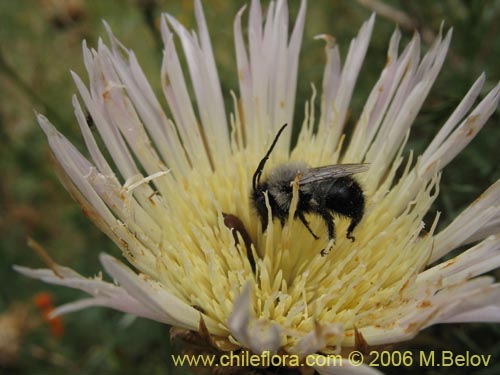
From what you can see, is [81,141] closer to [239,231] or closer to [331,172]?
[239,231]

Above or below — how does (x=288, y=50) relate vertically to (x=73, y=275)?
above

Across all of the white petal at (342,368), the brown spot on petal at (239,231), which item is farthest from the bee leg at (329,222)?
the white petal at (342,368)

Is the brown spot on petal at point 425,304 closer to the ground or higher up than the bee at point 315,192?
closer to the ground

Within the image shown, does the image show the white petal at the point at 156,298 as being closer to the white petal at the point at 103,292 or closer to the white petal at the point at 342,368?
the white petal at the point at 103,292

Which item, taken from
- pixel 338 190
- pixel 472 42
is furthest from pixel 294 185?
pixel 472 42

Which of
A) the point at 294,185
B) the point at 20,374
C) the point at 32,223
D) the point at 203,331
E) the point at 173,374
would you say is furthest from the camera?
the point at 32,223

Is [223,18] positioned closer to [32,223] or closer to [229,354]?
Answer: [32,223]

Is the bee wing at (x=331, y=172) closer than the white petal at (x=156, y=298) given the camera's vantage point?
No
